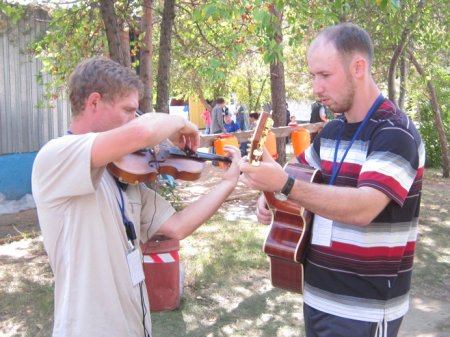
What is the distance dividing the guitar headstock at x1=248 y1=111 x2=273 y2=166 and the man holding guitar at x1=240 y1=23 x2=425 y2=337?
0.06 m

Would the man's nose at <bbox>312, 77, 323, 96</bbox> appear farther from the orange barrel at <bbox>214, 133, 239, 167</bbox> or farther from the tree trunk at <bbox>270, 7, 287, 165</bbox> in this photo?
the tree trunk at <bbox>270, 7, 287, 165</bbox>

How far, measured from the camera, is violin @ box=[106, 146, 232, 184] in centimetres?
212

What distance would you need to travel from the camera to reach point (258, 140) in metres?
2.16

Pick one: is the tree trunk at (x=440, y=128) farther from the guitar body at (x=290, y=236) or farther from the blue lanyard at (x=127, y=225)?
the blue lanyard at (x=127, y=225)

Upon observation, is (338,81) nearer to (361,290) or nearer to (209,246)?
(361,290)

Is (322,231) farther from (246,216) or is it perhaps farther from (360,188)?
(246,216)

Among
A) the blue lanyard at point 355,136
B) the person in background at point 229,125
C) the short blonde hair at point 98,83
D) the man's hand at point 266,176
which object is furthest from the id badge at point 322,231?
the person in background at point 229,125

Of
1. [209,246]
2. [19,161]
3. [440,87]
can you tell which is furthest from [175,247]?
[440,87]

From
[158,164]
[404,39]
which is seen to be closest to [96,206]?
[158,164]

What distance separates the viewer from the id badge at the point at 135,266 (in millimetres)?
2078

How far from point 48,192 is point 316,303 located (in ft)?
3.88

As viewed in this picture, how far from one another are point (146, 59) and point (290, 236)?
4657 mm

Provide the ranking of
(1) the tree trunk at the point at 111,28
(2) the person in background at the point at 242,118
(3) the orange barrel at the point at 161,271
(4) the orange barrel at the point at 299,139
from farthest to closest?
(2) the person in background at the point at 242,118 → (4) the orange barrel at the point at 299,139 → (1) the tree trunk at the point at 111,28 → (3) the orange barrel at the point at 161,271

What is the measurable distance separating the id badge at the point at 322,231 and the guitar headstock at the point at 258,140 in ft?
1.39
